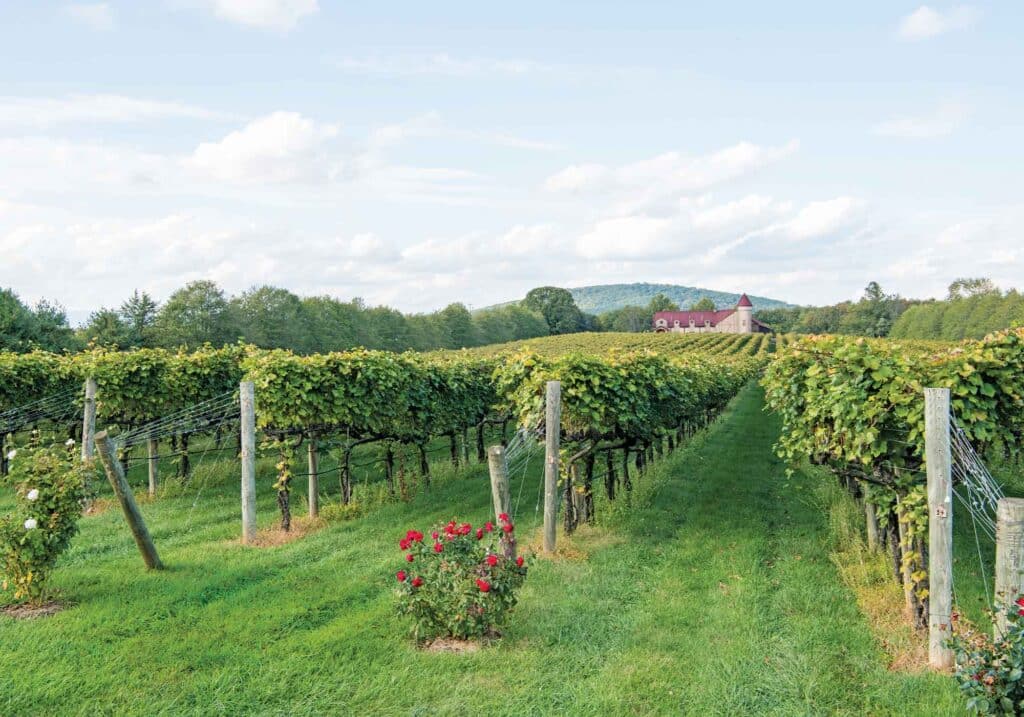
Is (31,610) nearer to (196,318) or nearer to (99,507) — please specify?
(99,507)

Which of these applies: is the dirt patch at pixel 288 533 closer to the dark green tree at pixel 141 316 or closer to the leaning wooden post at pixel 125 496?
the leaning wooden post at pixel 125 496

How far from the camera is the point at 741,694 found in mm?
5504

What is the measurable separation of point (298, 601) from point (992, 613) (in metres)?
6.31

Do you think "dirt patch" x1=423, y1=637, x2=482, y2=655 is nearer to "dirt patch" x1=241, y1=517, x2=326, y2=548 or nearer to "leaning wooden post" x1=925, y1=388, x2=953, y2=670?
"leaning wooden post" x1=925, y1=388, x2=953, y2=670

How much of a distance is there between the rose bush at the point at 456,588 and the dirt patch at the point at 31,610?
3794 millimetres

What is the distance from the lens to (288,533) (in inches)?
425

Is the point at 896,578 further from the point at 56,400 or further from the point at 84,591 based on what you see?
the point at 56,400

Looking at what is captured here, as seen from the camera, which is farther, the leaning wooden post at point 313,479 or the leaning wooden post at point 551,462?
the leaning wooden post at point 313,479

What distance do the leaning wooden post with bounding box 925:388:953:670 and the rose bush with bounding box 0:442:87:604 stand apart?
842cm

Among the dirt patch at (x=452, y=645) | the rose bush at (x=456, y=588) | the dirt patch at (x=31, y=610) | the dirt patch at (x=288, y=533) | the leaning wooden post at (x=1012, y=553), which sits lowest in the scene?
the dirt patch at (x=452, y=645)

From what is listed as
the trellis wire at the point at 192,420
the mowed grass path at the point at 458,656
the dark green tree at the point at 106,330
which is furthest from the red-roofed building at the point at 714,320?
the mowed grass path at the point at 458,656

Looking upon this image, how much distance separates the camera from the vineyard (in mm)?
5828

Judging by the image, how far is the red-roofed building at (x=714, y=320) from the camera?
147 meters

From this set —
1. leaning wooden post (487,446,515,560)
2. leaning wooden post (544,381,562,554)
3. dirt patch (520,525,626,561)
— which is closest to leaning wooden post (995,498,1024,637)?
leaning wooden post (487,446,515,560)
